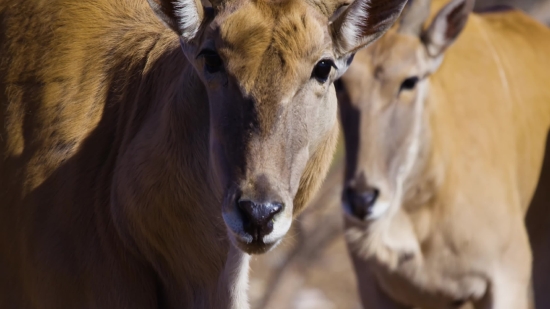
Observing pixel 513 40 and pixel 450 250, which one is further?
pixel 513 40

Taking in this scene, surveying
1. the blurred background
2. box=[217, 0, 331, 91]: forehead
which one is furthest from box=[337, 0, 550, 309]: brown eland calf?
box=[217, 0, 331, 91]: forehead

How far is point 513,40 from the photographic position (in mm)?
6730

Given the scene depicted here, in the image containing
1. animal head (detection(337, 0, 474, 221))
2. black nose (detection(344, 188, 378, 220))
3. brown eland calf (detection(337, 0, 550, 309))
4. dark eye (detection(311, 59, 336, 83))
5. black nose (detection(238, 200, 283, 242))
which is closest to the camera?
black nose (detection(238, 200, 283, 242))

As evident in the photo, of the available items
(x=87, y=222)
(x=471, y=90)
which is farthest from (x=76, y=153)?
(x=471, y=90)

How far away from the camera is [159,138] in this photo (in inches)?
136

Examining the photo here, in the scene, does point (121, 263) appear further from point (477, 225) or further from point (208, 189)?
point (477, 225)

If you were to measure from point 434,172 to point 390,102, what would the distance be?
22.7 inches

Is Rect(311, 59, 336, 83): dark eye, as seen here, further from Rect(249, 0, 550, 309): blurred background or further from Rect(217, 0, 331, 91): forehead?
Rect(249, 0, 550, 309): blurred background

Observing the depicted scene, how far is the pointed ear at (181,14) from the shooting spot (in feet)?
10.7

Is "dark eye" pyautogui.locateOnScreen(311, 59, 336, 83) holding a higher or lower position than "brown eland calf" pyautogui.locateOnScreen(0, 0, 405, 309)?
higher

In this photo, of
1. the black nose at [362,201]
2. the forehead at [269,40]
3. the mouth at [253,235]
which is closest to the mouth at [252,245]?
the mouth at [253,235]

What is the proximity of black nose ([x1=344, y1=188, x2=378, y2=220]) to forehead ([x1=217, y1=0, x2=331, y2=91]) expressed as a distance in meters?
2.28

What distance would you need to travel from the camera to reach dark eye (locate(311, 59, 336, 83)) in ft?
10.7

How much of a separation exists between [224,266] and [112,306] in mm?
406
